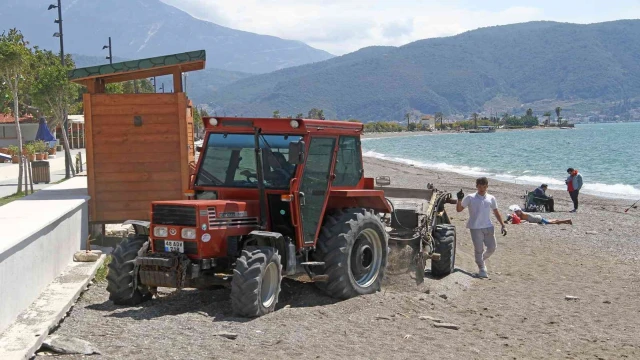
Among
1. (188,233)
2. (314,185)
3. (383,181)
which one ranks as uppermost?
(314,185)

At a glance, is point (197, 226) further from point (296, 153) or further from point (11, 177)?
point (11, 177)

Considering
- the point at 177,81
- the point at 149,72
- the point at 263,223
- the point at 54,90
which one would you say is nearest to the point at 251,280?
the point at 263,223

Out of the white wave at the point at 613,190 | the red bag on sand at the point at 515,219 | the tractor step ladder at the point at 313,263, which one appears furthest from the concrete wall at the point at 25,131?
the tractor step ladder at the point at 313,263

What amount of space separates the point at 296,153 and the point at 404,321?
2137 mm

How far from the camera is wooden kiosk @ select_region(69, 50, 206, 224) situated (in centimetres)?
1319

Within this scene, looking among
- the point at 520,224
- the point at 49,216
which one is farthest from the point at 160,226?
the point at 520,224

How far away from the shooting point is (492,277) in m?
12.2

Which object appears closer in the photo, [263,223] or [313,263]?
[263,223]

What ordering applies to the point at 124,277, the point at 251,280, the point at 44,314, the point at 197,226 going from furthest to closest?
the point at 124,277, the point at 197,226, the point at 251,280, the point at 44,314

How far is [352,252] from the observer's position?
31.1ft

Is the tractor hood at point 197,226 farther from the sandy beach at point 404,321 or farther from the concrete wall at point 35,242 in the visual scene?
the concrete wall at point 35,242

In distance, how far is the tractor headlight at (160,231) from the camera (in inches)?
325

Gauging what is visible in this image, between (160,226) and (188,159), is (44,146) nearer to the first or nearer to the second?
(188,159)

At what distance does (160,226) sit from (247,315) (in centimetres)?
131
